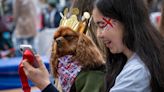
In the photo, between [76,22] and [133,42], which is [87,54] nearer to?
[76,22]

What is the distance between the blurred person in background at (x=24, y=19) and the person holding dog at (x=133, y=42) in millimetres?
6426

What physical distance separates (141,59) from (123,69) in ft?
0.39

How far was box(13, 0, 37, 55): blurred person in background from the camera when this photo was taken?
28.2 feet

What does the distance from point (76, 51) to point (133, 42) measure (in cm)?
52

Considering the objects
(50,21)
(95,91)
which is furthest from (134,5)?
(50,21)

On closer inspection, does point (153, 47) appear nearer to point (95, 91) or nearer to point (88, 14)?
point (95, 91)

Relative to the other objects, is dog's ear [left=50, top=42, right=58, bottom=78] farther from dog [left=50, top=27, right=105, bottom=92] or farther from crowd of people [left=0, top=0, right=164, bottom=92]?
crowd of people [left=0, top=0, right=164, bottom=92]

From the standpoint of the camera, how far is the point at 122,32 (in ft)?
7.22

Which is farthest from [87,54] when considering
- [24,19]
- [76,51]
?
[24,19]

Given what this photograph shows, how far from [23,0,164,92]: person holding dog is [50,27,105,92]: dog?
1.21 ft

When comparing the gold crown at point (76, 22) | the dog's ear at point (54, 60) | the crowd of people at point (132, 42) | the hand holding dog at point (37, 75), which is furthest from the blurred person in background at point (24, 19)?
the crowd of people at point (132, 42)

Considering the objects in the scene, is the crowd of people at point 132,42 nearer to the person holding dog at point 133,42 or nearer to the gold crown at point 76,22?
the person holding dog at point 133,42

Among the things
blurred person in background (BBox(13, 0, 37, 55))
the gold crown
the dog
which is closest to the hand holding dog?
the dog

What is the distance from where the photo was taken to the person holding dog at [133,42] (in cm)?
213
